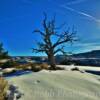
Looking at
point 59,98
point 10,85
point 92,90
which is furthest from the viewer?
point 92,90

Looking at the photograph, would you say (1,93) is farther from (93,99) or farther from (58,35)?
(58,35)

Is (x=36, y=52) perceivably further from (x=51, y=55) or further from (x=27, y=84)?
(x=27, y=84)

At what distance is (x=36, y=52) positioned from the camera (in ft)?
115

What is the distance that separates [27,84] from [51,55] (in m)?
17.7

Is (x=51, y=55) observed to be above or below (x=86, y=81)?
above

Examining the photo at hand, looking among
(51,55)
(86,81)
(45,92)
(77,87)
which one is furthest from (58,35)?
(45,92)

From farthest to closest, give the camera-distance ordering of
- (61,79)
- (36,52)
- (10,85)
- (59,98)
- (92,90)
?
(36,52) → (61,79) → (92,90) → (10,85) → (59,98)

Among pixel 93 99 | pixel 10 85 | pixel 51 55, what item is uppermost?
pixel 51 55

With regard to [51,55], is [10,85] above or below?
below

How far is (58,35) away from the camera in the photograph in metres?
33.4

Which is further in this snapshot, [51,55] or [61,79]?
[51,55]

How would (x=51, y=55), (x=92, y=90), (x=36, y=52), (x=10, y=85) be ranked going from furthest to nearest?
(x=36, y=52)
(x=51, y=55)
(x=92, y=90)
(x=10, y=85)

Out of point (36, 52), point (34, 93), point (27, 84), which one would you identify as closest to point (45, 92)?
point (34, 93)

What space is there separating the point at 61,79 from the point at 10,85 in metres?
4.30
